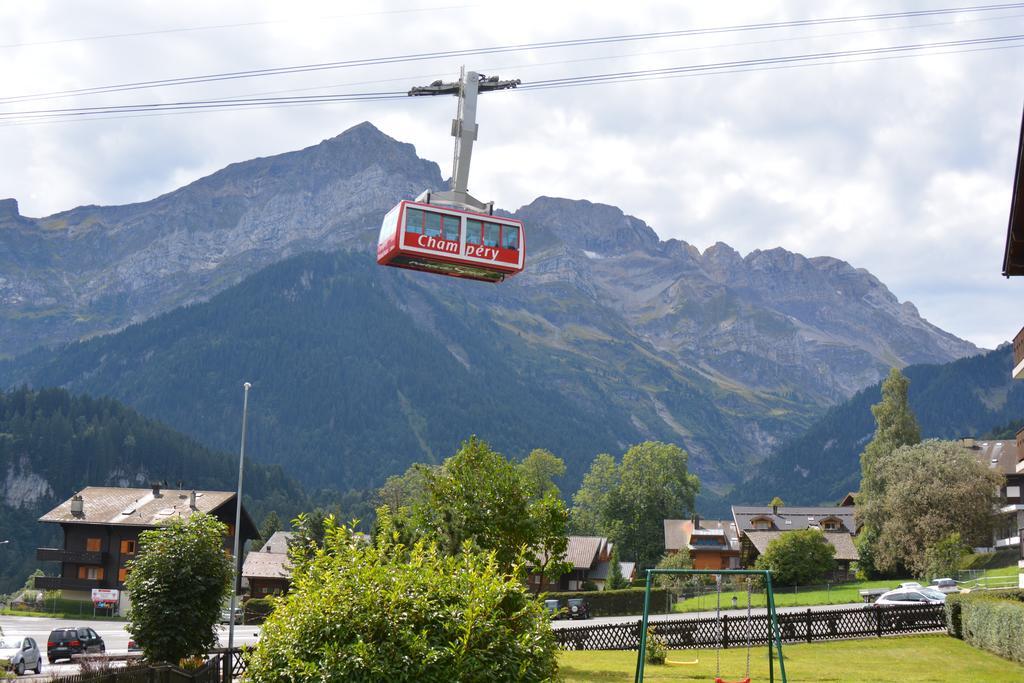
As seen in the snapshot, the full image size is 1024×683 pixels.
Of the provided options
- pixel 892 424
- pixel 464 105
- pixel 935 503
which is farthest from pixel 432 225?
pixel 892 424

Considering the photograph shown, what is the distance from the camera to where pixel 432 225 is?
104 feet

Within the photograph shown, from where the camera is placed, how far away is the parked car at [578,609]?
7356 cm

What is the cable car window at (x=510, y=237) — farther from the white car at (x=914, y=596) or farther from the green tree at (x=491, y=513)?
the white car at (x=914, y=596)

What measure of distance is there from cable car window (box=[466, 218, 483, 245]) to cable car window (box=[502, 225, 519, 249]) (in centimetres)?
102

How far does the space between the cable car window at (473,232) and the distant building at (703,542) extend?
93596mm

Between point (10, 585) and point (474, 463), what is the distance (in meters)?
153

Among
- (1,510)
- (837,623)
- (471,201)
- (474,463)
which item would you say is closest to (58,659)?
(474,463)

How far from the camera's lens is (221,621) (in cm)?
3228

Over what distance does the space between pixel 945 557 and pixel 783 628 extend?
37.1m

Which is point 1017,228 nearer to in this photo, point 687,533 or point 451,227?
point 451,227

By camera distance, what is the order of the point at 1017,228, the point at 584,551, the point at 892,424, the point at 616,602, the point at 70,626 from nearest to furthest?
the point at 1017,228 → the point at 70,626 → the point at 616,602 → the point at 584,551 → the point at 892,424

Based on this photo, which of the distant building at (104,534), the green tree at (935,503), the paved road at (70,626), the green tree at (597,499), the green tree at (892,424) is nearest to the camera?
the paved road at (70,626)

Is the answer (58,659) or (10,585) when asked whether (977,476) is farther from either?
(10,585)

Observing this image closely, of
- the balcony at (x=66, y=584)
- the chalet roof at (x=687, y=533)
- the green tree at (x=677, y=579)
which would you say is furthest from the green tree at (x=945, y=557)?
the balcony at (x=66, y=584)
